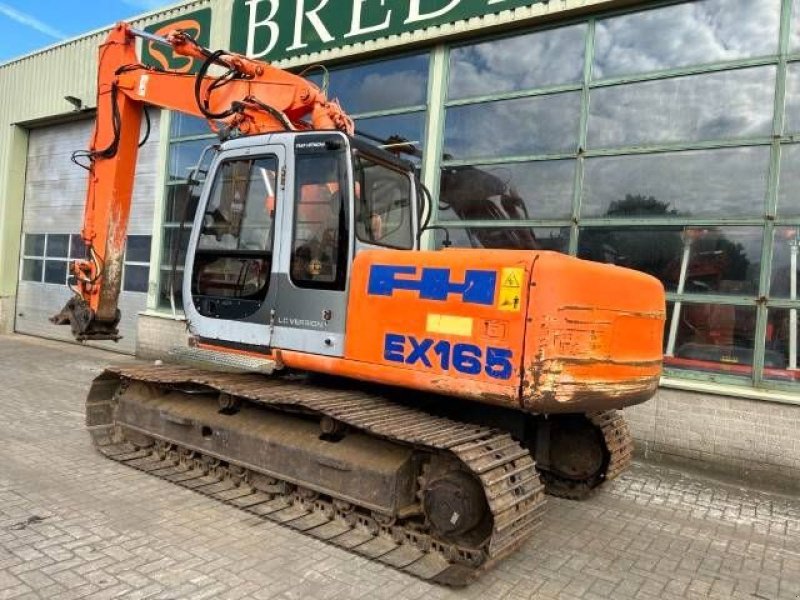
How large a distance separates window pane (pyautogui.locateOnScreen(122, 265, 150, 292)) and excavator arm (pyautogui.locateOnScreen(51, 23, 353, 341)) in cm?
626

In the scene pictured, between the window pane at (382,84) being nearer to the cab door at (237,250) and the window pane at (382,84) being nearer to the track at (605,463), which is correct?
the cab door at (237,250)

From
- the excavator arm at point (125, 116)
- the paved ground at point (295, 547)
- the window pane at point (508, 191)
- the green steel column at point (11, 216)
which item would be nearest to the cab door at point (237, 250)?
the excavator arm at point (125, 116)

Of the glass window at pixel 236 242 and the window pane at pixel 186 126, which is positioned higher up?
the window pane at pixel 186 126

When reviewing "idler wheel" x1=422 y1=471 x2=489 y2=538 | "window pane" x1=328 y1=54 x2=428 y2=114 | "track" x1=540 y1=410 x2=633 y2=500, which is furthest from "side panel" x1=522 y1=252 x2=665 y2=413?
"window pane" x1=328 y1=54 x2=428 y2=114

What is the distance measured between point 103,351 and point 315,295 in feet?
31.7

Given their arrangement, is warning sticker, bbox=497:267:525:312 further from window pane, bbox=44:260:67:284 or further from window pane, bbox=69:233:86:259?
window pane, bbox=44:260:67:284

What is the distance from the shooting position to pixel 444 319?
388 cm

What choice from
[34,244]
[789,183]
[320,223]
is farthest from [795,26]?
[34,244]

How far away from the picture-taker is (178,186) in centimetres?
1155

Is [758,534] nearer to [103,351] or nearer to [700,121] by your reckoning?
[700,121]

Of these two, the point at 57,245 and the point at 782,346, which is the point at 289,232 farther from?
the point at 57,245

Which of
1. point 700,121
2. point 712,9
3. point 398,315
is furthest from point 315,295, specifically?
point 712,9

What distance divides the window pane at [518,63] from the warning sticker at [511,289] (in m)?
4.60

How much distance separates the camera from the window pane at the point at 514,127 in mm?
7391
